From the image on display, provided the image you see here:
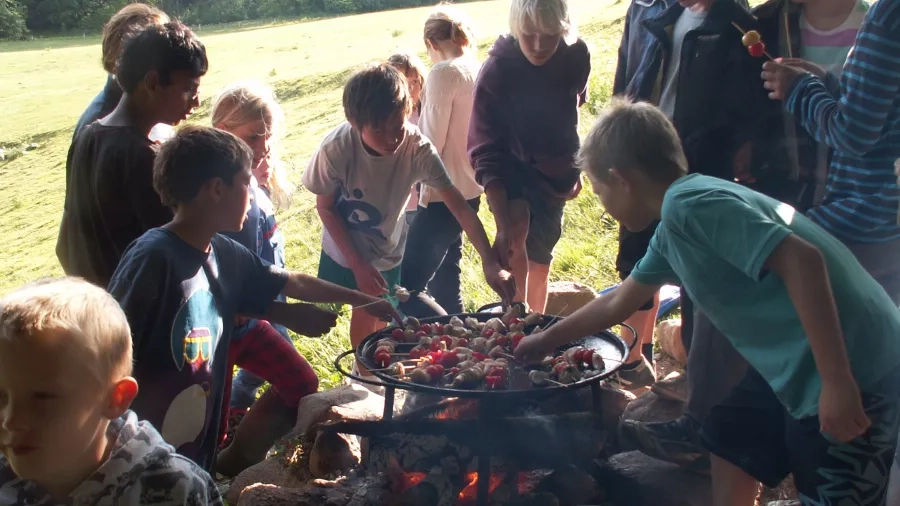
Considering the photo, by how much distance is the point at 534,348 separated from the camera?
2.87m

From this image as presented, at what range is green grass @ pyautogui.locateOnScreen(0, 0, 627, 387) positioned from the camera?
682cm

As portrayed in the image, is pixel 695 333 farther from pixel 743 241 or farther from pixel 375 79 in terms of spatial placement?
pixel 375 79

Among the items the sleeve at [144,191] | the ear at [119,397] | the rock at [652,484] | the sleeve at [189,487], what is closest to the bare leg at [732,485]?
the rock at [652,484]

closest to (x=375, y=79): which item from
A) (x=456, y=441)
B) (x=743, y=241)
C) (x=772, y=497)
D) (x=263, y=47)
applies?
(x=456, y=441)

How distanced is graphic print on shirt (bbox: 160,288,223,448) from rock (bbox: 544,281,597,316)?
2.77 meters

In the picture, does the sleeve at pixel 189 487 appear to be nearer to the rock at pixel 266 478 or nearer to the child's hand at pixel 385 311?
the child's hand at pixel 385 311

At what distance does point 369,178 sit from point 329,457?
4.31 ft

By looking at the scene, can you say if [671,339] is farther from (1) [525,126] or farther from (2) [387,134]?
(2) [387,134]

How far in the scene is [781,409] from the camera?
2.60 metres

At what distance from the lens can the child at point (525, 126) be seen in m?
4.21

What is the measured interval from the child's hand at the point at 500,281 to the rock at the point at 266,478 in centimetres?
121

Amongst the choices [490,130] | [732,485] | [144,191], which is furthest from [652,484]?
[144,191]

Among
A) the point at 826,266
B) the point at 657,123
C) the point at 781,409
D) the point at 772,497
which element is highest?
the point at 657,123

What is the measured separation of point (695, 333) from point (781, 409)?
0.48 metres
